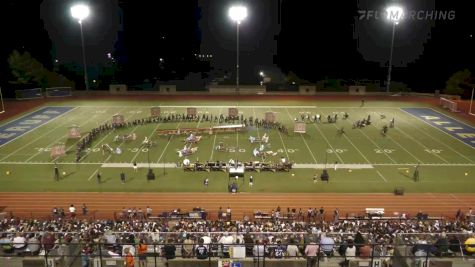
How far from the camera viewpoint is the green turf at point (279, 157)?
2733cm

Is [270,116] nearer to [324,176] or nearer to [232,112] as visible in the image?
[232,112]

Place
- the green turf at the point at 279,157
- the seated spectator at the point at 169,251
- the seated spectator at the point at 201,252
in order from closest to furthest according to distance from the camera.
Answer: the seated spectator at the point at 169,251, the seated spectator at the point at 201,252, the green turf at the point at 279,157

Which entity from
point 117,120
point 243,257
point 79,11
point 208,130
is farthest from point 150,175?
point 79,11

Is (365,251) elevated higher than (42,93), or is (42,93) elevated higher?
(42,93)

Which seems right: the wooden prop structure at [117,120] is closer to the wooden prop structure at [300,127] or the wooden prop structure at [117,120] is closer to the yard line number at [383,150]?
the wooden prop structure at [300,127]

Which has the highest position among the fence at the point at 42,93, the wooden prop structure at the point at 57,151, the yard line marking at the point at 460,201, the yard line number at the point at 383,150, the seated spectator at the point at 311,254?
the fence at the point at 42,93

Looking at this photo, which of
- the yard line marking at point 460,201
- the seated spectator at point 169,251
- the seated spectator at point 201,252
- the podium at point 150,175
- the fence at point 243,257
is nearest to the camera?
the fence at point 243,257

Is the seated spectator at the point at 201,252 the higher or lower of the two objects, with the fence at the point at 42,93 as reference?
lower

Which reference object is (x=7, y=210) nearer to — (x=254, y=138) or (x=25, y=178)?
(x=25, y=178)

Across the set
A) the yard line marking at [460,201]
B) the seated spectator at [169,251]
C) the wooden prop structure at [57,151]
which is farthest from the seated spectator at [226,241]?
the wooden prop structure at [57,151]

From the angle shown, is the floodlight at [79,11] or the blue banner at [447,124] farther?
the floodlight at [79,11]

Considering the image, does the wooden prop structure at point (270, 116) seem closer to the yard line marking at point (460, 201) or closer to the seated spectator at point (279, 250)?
the yard line marking at point (460, 201)

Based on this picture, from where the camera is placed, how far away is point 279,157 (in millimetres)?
32375

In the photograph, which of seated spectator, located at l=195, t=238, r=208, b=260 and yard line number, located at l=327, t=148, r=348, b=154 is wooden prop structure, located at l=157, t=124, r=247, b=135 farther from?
seated spectator, located at l=195, t=238, r=208, b=260
